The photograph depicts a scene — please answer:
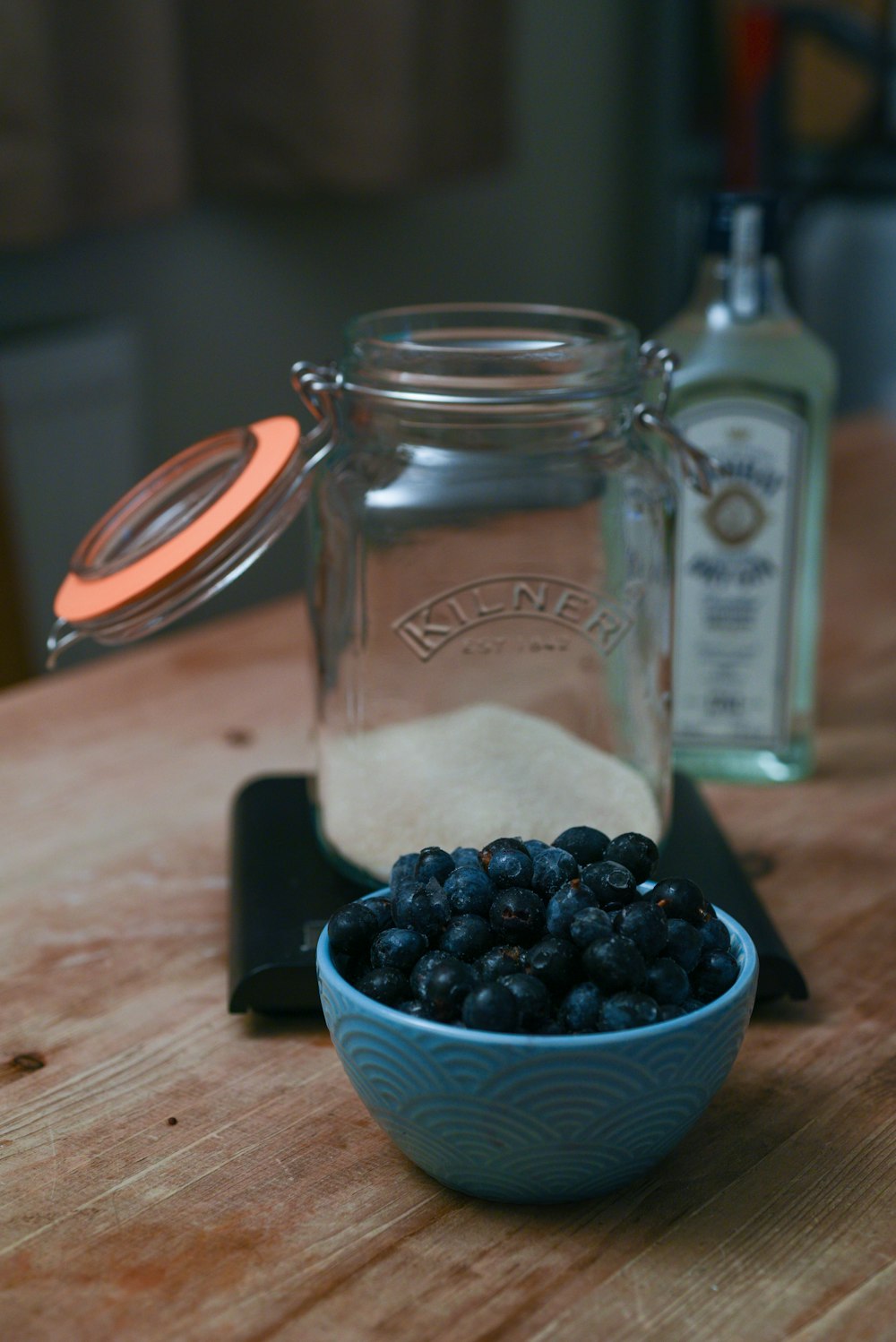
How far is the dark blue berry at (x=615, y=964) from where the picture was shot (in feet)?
1.53

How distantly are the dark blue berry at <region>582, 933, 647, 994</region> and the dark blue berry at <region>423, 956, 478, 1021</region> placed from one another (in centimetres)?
4

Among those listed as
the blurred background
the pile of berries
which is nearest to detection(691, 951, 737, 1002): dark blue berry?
the pile of berries

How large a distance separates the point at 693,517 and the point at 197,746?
371 millimetres

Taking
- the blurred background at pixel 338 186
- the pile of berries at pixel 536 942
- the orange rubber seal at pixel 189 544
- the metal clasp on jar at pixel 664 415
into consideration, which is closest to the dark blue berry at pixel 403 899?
the pile of berries at pixel 536 942

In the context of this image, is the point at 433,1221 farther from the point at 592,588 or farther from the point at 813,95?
the point at 813,95

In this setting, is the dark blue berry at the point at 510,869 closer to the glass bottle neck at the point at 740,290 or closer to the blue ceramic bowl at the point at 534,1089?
the blue ceramic bowl at the point at 534,1089

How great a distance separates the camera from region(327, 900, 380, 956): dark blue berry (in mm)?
511

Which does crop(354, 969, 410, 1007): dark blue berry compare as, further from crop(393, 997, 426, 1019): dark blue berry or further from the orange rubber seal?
the orange rubber seal

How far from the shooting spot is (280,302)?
2400mm

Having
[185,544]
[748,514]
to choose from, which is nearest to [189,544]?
[185,544]

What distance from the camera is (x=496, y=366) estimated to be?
2.27ft

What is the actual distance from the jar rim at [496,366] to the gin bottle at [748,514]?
0.50 feet

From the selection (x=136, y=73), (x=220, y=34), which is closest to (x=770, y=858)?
(x=136, y=73)

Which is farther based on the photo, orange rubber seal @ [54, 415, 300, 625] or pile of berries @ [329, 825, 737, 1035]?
orange rubber seal @ [54, 415, 300, 625]
